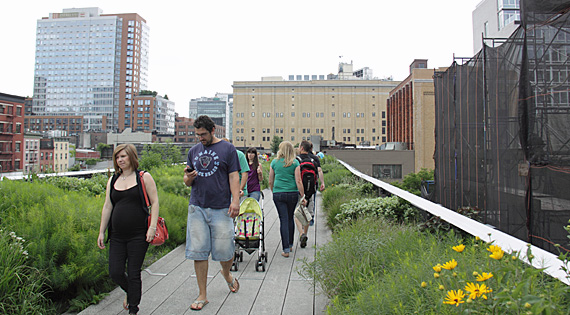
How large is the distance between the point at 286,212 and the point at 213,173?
248 centimetres

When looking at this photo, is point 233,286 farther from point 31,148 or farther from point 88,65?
point 88,65

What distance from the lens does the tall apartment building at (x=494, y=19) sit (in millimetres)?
48153

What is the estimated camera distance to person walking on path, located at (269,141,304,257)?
662cm

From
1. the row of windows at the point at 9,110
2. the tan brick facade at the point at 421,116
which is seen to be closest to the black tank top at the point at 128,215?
the tan brick facade at the point at 421,116

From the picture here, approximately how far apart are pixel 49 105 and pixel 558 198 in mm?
190512

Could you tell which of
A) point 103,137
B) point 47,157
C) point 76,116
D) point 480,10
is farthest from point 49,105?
point 480,10

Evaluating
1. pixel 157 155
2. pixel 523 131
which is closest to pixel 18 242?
pixel 523 131

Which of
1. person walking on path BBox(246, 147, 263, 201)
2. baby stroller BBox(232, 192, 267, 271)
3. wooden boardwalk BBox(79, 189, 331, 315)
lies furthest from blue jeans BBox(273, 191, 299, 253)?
person walking on path BBox(246, 147, 263, 201)

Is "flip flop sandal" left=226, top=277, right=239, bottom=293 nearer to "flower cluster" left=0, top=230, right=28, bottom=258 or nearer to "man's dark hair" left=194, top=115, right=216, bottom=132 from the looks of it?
"man's dark hair" left=194, top=115, right=216, bottom=132

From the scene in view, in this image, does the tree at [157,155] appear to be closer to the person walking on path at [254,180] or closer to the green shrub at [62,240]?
the person walking on path at [254,180]

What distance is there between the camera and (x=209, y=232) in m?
4.47

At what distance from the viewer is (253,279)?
5219 millimetres

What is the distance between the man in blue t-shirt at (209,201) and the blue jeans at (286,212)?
2006mm

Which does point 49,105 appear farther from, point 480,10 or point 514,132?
point 514,132
